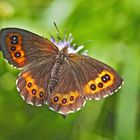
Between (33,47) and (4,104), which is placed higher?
(33,47)

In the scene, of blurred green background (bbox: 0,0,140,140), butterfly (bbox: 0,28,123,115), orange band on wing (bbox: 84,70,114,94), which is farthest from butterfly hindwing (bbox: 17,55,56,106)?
blurred green background (bbox: 0,0,140,140)

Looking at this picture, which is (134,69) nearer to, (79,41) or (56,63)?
(79,41)

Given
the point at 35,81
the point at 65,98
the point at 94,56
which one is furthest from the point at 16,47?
the point at 94,56

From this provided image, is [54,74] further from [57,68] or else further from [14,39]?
[14,39]

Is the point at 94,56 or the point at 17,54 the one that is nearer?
the point at 17,54

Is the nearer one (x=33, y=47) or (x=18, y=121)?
(x=33, y=47)

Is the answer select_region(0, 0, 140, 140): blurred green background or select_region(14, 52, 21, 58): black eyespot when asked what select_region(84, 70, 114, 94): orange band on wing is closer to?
select_region(14, 52, 21, 58): black eyespot

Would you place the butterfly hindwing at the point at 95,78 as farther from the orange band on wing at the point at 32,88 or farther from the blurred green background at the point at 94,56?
the blurred green background at the point at 94,56

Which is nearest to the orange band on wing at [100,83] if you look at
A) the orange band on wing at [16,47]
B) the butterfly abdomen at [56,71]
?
the butterfly abdomen at [56,71]

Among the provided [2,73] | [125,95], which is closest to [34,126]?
[2,73]
